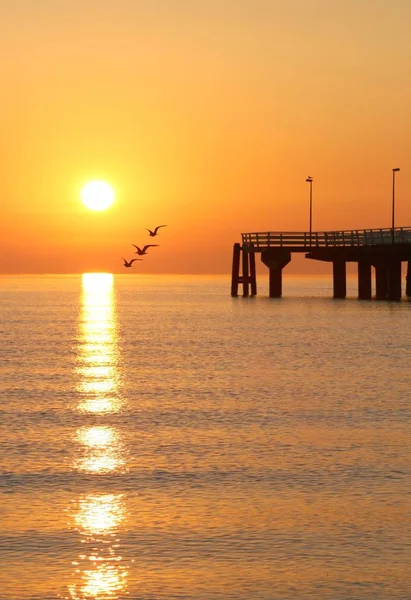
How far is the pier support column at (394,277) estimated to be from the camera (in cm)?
9231

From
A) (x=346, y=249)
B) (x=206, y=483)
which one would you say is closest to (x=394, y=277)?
(x=346, y=249)

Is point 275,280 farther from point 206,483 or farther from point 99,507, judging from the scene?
point 99,507

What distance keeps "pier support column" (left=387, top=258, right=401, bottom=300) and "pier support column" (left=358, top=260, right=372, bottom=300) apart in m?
2.98

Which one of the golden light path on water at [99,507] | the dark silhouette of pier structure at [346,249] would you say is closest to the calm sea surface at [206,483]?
the golden light path on water at [99,507]

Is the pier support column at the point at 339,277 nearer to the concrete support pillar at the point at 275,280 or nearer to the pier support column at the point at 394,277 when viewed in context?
the pier support column at the point at 394,277

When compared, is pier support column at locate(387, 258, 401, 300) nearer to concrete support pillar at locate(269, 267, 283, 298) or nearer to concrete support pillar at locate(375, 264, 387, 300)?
concrete support pillar at locate(375, 264, 387, 300)

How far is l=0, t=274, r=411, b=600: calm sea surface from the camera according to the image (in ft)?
51.0

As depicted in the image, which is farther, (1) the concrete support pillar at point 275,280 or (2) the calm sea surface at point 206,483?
(1) the concrete support pillar at point 275,280

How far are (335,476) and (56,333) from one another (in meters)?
58.8

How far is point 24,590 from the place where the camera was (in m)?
14.9

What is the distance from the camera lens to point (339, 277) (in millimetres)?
104688

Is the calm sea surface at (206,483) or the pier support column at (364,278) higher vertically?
the pier support column at (364,278)

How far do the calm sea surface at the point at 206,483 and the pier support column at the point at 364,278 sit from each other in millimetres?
52440

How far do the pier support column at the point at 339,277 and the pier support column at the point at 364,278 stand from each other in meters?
1.39
